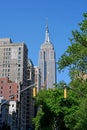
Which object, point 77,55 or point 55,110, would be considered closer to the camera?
point 77,55

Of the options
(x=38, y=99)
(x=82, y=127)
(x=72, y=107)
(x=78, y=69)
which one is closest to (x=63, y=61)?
(x=78, y=69)

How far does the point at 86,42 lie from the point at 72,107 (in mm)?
32493

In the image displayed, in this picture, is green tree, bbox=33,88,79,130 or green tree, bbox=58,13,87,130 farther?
green tree, bbox=33,88,79,130

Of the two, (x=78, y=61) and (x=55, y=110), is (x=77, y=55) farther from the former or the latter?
(x=55, y=110)

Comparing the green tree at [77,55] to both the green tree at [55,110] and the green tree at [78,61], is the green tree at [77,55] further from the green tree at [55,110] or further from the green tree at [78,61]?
the green tree at [55,110]

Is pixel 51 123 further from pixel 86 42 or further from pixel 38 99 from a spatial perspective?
pixel 86 42

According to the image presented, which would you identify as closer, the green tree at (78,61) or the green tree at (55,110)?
the green tree at (78,61)

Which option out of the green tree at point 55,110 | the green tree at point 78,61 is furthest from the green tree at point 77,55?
the green tree at point 55,110

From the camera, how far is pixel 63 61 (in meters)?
46.8

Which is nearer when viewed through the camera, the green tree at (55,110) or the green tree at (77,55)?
the green tree at (77,55)

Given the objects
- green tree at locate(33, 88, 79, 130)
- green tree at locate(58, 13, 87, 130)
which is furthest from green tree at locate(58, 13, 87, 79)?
green tree at locate(33, 88, 79, 130)

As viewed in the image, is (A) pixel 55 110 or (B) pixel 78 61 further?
(A) pixel 55 110

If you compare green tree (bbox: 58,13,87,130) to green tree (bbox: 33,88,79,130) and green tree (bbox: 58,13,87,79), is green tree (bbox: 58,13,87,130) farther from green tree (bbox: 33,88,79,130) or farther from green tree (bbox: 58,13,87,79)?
green tree (bbox: 33,88,79,130)

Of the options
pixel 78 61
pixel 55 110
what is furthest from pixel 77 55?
pixel 55 110
